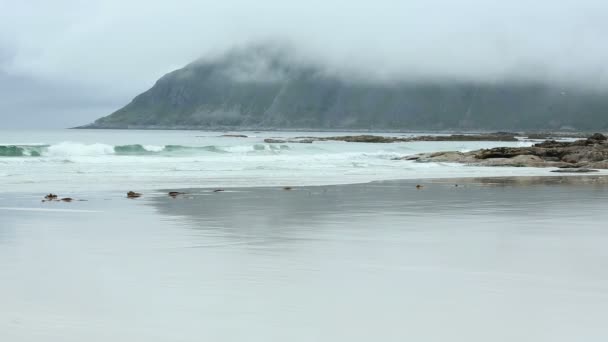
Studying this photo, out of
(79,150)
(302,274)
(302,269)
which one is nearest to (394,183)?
(302,269)

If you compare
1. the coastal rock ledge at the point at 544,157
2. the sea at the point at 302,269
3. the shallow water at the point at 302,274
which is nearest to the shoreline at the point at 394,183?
the sea at the point at 302,269

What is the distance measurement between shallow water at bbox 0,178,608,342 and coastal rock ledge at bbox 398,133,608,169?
20.1 metres

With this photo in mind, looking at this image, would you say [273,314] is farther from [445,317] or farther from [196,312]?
[445,317]

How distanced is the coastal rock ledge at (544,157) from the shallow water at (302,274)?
2013cm

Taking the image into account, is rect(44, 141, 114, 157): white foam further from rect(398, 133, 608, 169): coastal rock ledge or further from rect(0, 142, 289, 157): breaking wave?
rect(398, 133, 608, 169): coastal rock ledge

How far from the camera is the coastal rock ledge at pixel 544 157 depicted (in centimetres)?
3403

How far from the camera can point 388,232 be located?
442 inches

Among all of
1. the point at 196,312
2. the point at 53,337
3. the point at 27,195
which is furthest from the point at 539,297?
the point at 27,195

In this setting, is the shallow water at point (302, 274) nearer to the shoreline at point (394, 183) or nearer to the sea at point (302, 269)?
the sea at point (302, 269)

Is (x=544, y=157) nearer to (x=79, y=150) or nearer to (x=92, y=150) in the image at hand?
(x=92, y=150)

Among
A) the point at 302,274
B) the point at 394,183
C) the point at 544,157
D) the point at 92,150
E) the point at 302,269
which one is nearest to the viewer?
the point at 302,274

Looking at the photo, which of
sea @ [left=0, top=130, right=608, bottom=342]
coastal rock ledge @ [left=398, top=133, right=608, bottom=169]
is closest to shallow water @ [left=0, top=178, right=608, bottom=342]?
sea @ [left=0, top=130, right=608, bottom=342]

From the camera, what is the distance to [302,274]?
7840 mm

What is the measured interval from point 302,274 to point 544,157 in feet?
A: 101
